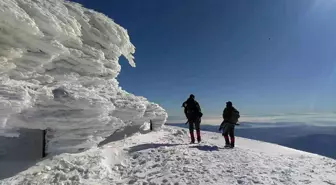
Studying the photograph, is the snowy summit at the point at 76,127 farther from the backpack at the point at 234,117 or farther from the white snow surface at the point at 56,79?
the backpack at the point at 234,117

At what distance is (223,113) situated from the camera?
17.4m

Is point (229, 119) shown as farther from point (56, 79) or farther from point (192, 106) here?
point (56, 79)

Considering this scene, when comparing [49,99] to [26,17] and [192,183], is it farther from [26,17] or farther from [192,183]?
[192,183]

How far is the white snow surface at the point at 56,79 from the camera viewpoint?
1145 centimetres

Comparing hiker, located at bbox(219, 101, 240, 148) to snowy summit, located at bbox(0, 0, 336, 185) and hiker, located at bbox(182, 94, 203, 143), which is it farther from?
snowy summit, located at bbox(0, 0, 336, 185)

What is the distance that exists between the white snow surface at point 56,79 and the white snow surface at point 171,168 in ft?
3.40

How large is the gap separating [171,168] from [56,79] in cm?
761

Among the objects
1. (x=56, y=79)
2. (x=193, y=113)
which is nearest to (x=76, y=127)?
(x=56, y=79)

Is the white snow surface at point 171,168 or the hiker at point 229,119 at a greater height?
the hiker at point 229,119

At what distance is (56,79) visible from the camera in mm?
15602

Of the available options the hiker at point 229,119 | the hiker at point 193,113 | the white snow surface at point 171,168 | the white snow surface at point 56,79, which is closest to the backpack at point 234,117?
the hiker at point 229,119

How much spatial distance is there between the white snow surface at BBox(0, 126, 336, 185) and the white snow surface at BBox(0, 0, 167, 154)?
1036mm

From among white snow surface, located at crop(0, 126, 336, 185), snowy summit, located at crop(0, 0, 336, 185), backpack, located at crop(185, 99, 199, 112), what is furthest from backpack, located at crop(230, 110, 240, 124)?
white snow surface, located at crop(0, 126, 336, 185)

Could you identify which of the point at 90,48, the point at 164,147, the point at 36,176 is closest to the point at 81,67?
the point at 90,48
